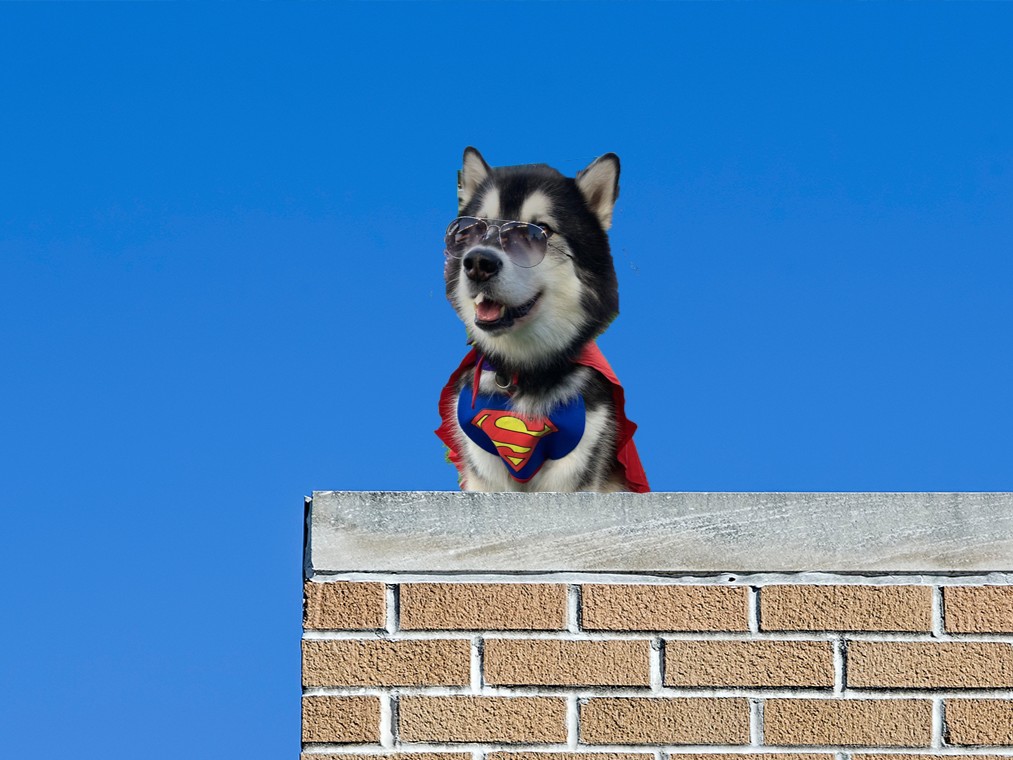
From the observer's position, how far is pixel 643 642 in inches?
135

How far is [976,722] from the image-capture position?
11.4ft

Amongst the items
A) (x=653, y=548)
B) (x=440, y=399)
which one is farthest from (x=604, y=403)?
(x=653, y=548)

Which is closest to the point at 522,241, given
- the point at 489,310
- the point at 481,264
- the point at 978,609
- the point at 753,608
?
the point at 481,264

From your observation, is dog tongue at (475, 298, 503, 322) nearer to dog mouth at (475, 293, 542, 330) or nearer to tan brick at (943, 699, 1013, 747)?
dog mouth at (475, 293, 542, 330)

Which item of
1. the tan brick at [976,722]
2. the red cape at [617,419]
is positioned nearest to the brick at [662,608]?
the tan brick at [976,722]

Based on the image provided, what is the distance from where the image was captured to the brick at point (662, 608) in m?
3.43

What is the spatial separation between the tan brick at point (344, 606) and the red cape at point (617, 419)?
161 cm

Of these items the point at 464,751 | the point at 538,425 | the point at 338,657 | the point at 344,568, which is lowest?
the point at 464,751

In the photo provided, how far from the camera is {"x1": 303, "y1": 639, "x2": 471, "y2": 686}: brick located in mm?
3422

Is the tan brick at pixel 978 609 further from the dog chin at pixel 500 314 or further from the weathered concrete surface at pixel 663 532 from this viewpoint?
the dog chin at pixel 500 314

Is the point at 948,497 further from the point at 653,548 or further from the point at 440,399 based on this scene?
the point at 440,399

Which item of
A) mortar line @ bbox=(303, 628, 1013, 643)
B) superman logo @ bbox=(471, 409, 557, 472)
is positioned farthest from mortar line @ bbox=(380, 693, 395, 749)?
superman logo @ bbox=(471, 409, 557, 472)

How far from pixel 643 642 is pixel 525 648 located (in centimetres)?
34

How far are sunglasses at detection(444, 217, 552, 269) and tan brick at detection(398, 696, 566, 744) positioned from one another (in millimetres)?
1799
